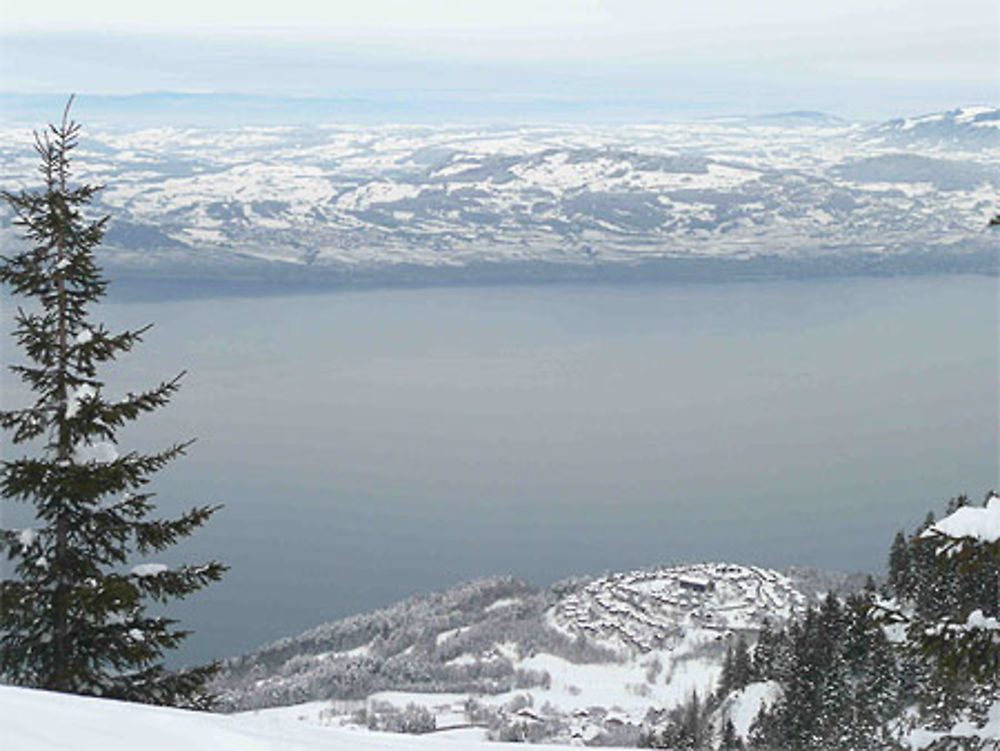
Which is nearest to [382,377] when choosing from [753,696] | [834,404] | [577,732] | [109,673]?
[834,404]

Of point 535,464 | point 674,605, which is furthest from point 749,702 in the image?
point 535,464

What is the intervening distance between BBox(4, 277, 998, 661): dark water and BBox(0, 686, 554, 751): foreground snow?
80279 millimetres

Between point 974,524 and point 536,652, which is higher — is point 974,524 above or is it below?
above

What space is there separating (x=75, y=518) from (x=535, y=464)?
131 m

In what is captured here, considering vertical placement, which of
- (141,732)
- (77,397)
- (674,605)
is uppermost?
(77,397)

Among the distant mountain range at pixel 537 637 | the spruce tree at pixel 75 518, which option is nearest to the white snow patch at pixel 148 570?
the spruce tree at pixel 75 518

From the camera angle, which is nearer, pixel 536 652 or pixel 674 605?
pixel 536 652

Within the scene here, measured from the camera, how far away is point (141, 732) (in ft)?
14.0

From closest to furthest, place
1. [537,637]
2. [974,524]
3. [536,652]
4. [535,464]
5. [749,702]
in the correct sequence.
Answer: [974,524] → [749,702] → [536,652] → [537,637] → [535,464]

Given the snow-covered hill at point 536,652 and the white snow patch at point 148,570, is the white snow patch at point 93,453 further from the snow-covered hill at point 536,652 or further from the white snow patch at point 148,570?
the snow-covered hill at point 536,652

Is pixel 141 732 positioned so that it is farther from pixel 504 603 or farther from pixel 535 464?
pixel 535 464

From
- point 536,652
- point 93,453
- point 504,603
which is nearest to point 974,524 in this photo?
point 93,453

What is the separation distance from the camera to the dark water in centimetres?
10119

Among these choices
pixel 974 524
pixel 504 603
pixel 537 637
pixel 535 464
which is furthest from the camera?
pixel 535 464
